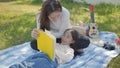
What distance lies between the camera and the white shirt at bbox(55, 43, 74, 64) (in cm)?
362

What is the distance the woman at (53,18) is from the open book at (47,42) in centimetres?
11

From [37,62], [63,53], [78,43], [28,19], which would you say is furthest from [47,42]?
[28,19]

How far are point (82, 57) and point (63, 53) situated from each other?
0.40m

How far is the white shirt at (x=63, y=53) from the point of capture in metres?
3.62

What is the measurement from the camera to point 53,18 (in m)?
3.79

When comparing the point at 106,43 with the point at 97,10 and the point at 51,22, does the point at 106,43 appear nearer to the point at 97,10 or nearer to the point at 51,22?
the point at 51,22

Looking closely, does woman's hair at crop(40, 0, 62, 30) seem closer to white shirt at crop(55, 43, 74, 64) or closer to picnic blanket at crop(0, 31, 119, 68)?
white shirt at crop(55, 43, 74, 64)

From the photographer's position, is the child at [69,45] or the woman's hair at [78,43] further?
the woman's hair at [78,43]

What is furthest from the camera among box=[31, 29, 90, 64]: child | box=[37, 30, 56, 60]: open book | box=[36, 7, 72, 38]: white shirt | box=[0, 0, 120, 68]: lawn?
box=[0, 0, 120, 68]: lawn

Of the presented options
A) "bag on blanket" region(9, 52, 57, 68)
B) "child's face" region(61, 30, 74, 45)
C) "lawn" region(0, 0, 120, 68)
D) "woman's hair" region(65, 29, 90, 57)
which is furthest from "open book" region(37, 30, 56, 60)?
"lawn" region(0, 0, 120, 68)

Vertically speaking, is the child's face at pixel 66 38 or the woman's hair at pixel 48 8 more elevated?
the woman's hair at pixel 48 8

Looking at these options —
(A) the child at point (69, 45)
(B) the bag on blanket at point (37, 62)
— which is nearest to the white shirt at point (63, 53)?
(A) the child at point (69, 45)

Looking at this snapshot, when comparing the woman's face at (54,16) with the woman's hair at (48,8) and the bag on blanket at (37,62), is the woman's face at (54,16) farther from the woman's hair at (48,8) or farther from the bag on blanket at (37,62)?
the bag on blanket at (37,62)

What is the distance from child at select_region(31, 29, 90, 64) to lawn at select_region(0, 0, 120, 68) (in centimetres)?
47
